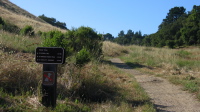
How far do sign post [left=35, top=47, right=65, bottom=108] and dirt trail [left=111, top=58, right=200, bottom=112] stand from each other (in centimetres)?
230

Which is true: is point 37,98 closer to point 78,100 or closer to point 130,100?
point 78,100

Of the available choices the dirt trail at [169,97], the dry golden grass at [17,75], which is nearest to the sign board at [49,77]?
the dry golden grass at [17,75]

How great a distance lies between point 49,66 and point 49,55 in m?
0.20

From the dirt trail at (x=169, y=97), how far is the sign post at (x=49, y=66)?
7.55 ft

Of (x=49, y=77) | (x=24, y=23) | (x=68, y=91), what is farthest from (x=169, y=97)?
(x=24, y=23)

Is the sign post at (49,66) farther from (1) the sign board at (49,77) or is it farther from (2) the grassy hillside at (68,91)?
(2) the grassy hillside at (68,91)

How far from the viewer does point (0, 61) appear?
5148 millimetres

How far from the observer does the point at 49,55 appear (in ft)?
13.0

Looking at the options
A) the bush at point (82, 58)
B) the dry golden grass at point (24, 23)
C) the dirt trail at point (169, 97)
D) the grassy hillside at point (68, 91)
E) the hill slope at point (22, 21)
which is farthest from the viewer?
the hill slope at point (22, 21)

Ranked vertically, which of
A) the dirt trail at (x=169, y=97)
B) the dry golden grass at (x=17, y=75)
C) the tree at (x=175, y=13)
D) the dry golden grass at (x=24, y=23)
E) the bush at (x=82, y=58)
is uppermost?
the tree at (x=175, y=13)

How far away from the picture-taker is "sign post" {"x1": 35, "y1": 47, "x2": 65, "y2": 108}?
3939mm

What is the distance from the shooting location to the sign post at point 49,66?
12.9 feet

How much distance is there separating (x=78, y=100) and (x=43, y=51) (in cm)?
151

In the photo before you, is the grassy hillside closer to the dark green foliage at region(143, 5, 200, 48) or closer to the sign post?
the sign post
